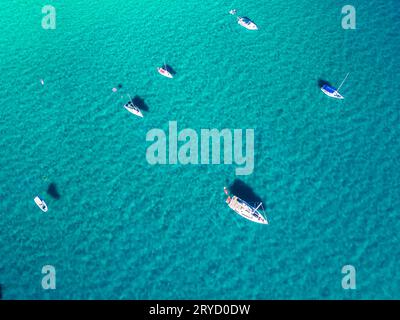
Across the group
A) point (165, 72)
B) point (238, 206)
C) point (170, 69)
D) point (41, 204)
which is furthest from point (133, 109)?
point (238, 206)

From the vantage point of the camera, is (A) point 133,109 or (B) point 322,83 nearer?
(A) point 133,109

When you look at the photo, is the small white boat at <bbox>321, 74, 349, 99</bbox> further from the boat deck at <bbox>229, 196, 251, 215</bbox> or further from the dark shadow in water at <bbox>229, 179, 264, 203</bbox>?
the boat deck at <bbox>229, 196, 251, 215</bbox>

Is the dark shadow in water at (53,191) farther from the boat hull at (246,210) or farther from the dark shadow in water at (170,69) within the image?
the dark shadow in water at (170,69)

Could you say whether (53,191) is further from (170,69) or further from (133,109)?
(170,69)

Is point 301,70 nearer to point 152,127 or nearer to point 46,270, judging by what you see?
point 152,127

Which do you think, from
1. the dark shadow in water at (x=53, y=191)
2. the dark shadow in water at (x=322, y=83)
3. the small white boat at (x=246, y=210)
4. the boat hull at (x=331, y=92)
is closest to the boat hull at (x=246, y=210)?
the small white boat at (x=246, y=210)
